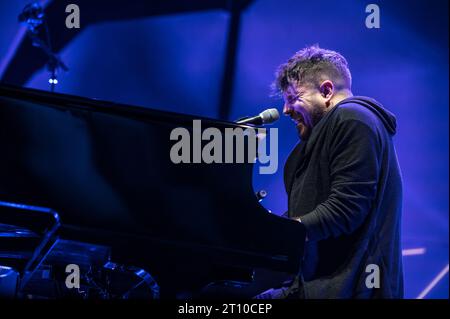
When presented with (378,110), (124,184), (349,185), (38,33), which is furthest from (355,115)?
(38,33)

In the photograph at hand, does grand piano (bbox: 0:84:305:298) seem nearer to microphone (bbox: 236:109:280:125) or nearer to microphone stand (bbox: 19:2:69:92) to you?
microphone (bbox: 236:109:280:125)

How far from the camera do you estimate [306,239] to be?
1.99 meters

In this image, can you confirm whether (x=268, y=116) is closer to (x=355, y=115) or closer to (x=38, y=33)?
(x=355, y=115)

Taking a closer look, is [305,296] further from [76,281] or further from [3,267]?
[3,267]

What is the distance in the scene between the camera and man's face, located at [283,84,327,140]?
2.43m

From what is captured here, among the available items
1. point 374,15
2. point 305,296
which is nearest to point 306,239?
point 305,296

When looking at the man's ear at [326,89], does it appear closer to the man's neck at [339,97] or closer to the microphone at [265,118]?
the man's neck at [339,97]

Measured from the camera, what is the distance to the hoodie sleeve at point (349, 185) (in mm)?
1991

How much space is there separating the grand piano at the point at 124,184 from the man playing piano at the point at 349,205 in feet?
0.76

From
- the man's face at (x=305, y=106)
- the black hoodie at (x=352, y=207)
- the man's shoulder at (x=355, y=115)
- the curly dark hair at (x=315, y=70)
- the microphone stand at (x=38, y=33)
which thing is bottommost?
the black hoodie at (x=352, y=207)

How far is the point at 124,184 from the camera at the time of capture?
187 cm

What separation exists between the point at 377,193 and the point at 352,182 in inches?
5.7

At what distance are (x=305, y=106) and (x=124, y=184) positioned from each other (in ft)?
3.01

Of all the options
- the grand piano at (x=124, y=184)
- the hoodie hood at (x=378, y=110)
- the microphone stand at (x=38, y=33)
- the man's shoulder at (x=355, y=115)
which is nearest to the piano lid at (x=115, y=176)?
the grand piano at (x=124, y=184)
